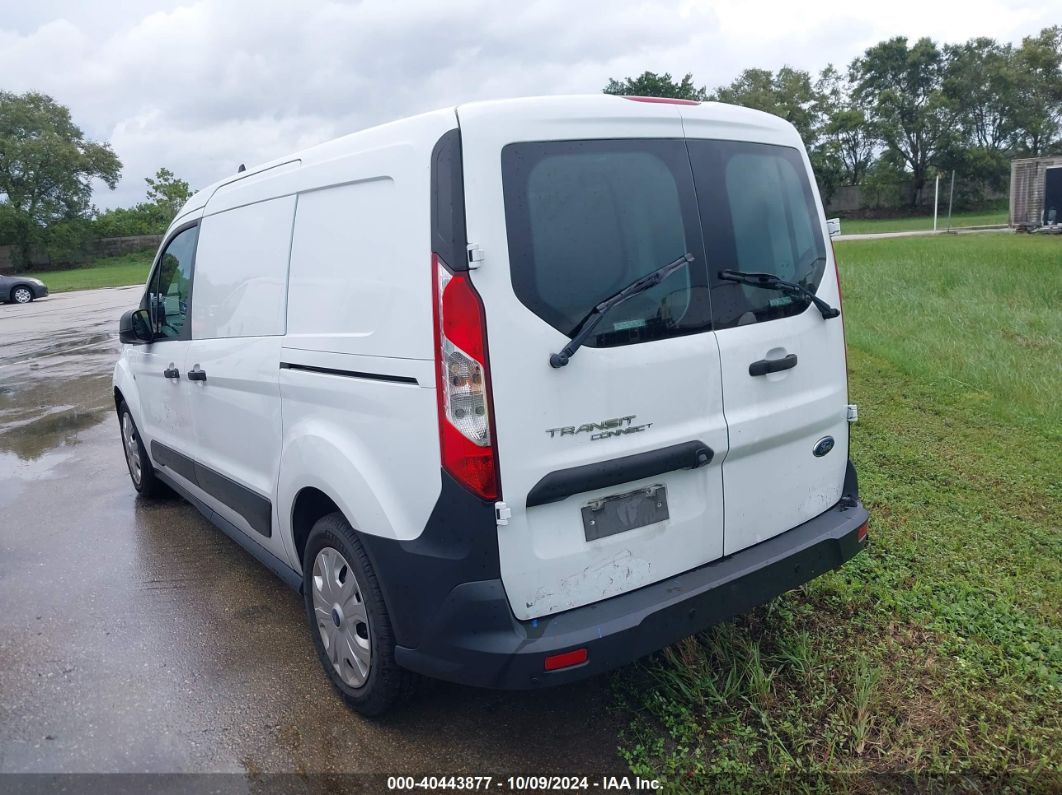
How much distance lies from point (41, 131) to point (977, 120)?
62.7 meters

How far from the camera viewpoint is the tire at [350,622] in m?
2.91

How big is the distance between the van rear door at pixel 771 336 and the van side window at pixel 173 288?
9.62 feet

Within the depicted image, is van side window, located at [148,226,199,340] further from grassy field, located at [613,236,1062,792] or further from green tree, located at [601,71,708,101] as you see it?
green tree, located at [601,71,708,101]

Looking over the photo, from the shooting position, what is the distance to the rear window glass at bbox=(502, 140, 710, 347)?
8.56 ft

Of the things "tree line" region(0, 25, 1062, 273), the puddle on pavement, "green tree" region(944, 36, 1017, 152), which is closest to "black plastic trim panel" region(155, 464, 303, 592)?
the puddle on pavement

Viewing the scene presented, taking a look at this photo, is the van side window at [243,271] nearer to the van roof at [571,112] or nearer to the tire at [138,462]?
the van roof at [571,112]

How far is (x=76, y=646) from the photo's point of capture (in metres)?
3.90

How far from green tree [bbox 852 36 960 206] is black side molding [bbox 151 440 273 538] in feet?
196

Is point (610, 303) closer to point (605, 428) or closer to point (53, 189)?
point (605, 428)

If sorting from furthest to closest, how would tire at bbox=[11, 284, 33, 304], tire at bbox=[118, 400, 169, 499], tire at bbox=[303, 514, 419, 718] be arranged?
tire at bbox=[11, 284, 33, 304] → tire at bbox=[118, 400, 169, 499] → tire at bbox=[303, 514, 419, 718]

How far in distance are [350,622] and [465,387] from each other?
115cm

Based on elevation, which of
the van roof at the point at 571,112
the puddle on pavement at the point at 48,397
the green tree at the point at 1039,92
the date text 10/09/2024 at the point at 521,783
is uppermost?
the green tree at the point at 1039,92

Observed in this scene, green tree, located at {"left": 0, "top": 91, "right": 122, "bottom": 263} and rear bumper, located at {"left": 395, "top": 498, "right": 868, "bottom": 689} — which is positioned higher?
green tree, located at {"left": 0, "top": 91, "right": 122, "bottom": 263}

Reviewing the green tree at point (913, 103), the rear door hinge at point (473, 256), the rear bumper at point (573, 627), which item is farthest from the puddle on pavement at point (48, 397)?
the green tree at point (913, 103)
